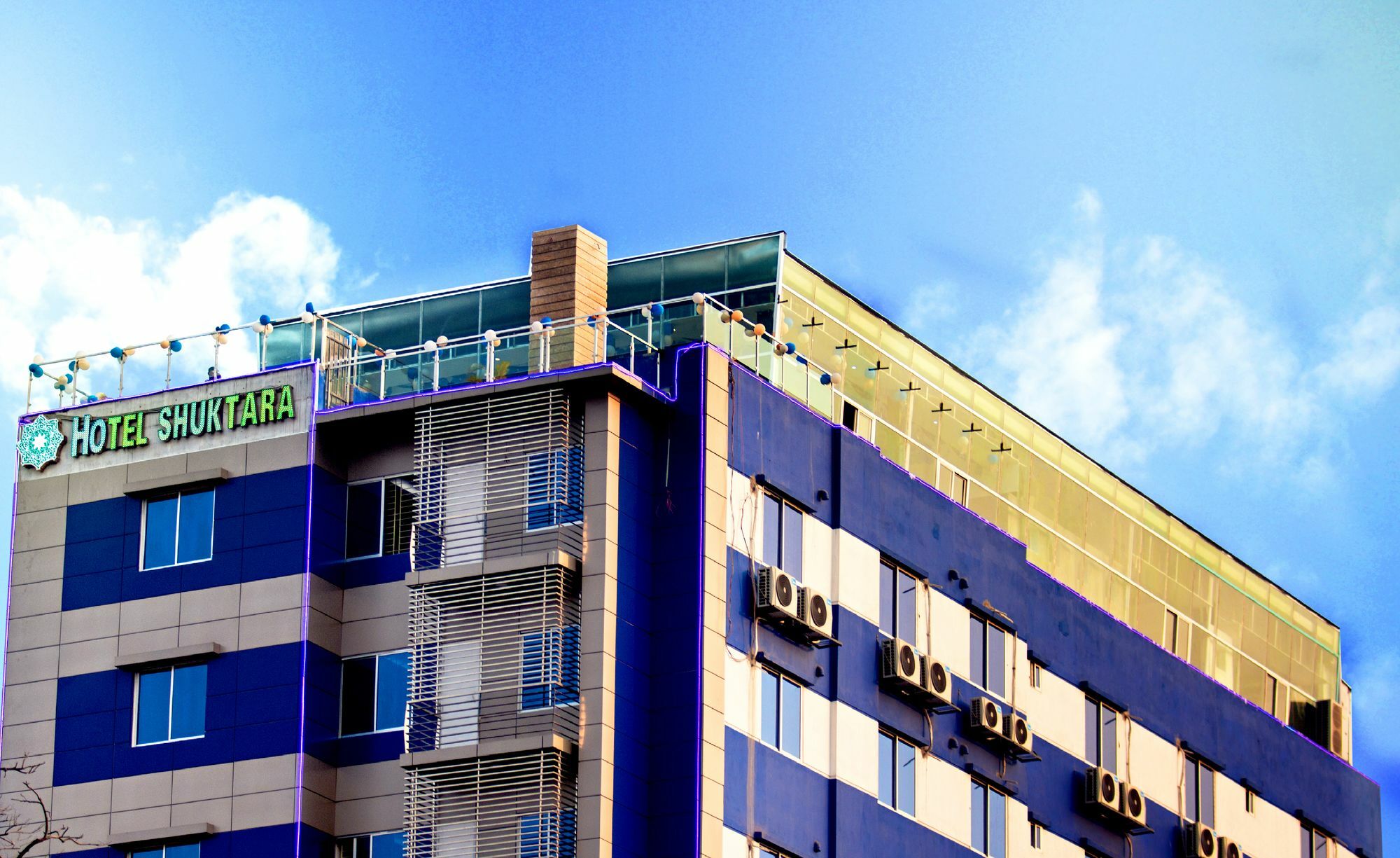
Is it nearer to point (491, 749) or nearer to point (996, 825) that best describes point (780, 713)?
point (491, 749)

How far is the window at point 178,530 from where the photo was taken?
215ft

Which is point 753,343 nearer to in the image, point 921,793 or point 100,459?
point 921,793

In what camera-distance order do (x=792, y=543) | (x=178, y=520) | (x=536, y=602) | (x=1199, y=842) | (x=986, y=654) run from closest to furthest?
(x=536, y=602) < (x=178, y=520) < (x=792, y=543) < (x=986, y=654) < (x=1199, y=842)

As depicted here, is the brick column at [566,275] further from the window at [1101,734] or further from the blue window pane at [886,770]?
the window at [1101,734]

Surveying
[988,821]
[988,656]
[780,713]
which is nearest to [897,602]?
[988,656]

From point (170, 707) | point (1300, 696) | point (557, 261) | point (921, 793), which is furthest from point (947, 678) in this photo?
point (1300, 696)

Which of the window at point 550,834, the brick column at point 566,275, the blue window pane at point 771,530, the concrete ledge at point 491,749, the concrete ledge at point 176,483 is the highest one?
the brick column at point 566,275

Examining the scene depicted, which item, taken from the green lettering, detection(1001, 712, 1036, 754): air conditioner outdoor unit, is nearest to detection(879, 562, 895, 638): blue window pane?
detection(1001, 712, 1036, 754): air conditioner outdoor unit

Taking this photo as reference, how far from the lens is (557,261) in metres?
67.6

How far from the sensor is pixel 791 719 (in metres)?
65.4

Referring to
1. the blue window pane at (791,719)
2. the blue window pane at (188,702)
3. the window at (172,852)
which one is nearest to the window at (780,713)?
the blue window pane at (791,719)

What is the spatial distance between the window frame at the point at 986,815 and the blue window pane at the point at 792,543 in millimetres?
10019

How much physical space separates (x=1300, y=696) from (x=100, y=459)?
160 feet

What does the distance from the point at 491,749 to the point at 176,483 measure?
11642 mm
